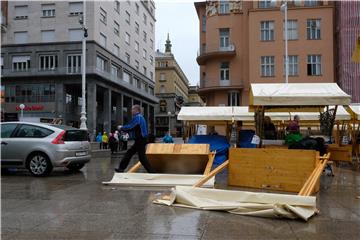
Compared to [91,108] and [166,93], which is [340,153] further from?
[166,93]

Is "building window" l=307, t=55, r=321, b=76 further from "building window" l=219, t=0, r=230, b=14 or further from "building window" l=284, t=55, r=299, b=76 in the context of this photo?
"building window" l=219, t=0, r=230, b=14

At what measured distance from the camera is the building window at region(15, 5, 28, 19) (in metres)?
55.2

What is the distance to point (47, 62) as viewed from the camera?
2154 inches

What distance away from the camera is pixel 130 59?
69188 mm

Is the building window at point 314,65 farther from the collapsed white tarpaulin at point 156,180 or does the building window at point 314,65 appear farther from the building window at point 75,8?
the collapsed white tarpaulin at point 156,180

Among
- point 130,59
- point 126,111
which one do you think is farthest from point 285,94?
point 126,111

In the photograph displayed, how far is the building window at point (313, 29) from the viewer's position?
44.8m

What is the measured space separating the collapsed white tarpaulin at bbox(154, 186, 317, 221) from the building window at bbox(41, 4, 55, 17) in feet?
172

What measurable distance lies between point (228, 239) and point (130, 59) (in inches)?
2588

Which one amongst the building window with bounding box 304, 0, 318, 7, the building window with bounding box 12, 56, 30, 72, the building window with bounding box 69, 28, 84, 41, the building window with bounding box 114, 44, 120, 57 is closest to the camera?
the building window with bounding box 304, 0, 318, 7

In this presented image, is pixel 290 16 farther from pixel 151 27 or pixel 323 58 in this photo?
pixel 151 27

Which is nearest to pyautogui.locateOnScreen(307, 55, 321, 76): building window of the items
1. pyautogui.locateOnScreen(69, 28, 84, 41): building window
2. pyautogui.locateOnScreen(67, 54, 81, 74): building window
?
pyautogui.locateOnScreen(67, 54, 81, 74): building window

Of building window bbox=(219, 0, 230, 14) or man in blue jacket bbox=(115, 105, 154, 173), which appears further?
building window bbox=(219, 0, 230, 14)

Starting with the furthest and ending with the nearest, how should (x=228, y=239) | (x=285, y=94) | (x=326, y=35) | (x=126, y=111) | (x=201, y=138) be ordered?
1. (x=126, y=111)
2. (x=326, y=35)
3. (x=201, y=138)
4. (x=285, y=94)
5. (x=228, y=239)
